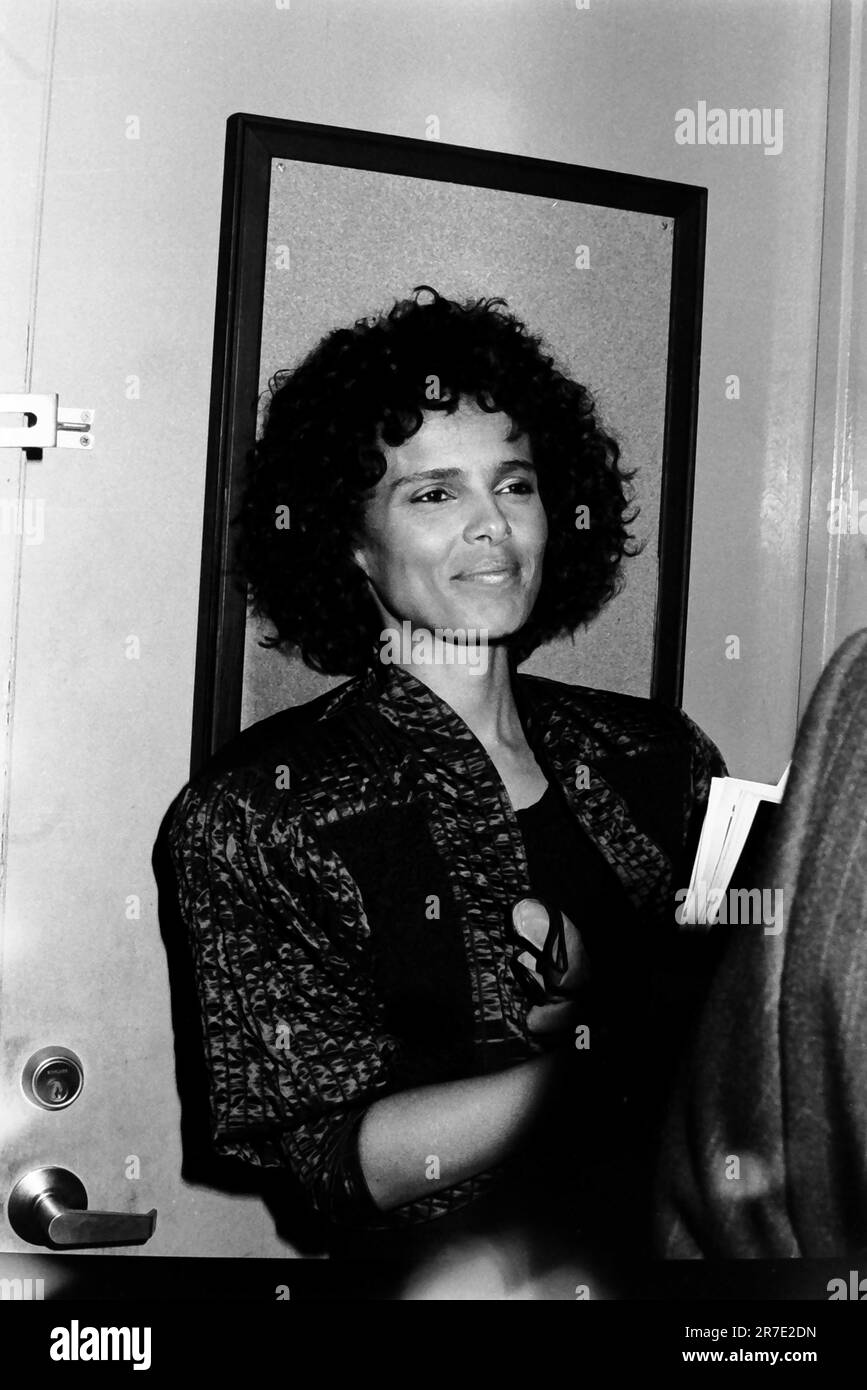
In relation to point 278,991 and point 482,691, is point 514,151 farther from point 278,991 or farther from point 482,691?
point 278,991

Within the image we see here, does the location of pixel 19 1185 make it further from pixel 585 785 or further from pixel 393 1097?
pixel 585 785

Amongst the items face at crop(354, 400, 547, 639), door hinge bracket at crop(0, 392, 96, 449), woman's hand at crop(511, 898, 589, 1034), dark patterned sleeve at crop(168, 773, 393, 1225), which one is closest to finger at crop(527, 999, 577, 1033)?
woman's hand at crop(511, 898, 589, 1034)

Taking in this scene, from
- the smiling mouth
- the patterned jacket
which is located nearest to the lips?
the smiling mouth

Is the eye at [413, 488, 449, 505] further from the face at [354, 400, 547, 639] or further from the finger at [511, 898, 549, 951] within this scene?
the finger at [511, 898, 549, 951]

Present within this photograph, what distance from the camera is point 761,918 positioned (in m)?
1.15

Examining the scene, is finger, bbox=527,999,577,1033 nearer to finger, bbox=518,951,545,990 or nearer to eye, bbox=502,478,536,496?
finger, bbox=518,951,545,990

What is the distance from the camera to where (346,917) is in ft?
3.67

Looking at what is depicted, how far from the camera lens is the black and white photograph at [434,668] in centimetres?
111

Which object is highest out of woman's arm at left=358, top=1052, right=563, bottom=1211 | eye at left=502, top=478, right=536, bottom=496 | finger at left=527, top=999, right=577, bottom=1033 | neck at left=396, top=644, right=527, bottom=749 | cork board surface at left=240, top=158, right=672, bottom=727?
cork board surface at left=240, top=158, right=672, bottom=727

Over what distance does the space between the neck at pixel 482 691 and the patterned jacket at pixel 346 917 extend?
0.01 metres

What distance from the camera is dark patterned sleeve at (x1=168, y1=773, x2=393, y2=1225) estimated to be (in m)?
1.11

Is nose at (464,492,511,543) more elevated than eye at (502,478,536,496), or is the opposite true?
eye at (502,478,536,496)

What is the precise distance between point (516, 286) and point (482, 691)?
0.37 metres

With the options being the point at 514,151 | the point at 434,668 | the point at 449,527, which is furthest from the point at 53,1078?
the point at 514,151
